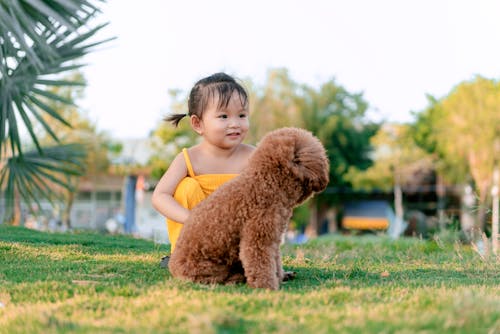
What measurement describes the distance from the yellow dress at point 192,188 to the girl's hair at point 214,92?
0.37 meters

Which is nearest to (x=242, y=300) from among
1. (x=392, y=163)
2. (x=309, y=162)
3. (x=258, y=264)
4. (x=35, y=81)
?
(x=258, y=264)

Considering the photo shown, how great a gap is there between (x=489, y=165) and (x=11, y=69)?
3061 cm

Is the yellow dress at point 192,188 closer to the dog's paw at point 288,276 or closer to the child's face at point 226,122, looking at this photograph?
the child's face at point 226,122

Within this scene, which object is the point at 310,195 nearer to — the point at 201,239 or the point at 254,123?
the point at 201,239

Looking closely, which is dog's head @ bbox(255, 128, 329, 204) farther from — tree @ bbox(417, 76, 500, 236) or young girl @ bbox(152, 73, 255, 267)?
tree @ bbox(417, 76, 500, 236)

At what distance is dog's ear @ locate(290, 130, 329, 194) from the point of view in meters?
3.67

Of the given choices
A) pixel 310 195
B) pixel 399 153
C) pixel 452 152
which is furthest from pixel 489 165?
pixel 310 195

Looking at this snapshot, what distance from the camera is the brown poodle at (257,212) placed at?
12.1ft

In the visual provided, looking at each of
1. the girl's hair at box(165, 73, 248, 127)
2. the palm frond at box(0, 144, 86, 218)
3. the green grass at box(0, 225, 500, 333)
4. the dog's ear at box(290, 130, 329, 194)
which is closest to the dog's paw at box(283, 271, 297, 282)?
the green grass at box(0, 225, 500, 333)

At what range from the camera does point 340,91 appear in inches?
1645

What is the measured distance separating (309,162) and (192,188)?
3.86ft

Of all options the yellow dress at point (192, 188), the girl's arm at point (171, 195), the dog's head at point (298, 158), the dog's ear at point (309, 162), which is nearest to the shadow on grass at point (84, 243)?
the yellow dress at point (192, 188)

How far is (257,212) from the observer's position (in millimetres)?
3703

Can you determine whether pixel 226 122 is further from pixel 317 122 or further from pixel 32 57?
pixel 317 122
